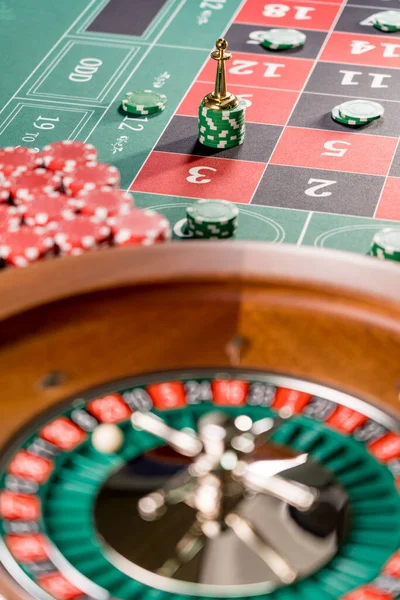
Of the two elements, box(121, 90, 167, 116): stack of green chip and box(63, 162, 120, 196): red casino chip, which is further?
box(121, 90, 167, 116): stack of green chip

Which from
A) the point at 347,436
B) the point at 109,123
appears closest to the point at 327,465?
the point at 347,436

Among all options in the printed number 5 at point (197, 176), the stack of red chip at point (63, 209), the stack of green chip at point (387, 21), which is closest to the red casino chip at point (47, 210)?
the stack of red chip at point (63, 209)

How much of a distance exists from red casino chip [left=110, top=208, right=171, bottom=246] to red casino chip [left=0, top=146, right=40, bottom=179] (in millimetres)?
633

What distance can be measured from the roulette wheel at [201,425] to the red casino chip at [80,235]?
0.44m

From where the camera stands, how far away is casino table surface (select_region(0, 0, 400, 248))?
4355mm

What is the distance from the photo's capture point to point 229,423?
2781 mm

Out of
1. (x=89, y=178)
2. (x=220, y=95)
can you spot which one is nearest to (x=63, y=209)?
(x=89, y=178)

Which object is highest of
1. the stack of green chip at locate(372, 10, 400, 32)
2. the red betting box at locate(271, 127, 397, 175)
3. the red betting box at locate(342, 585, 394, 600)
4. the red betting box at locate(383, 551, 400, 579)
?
the stack of green chip at locate(372, 10, 400, 32)

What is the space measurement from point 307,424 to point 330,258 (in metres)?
0.52

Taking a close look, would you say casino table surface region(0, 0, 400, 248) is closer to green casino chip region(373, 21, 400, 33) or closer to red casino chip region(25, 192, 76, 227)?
green casino chip region(373, 21, 400, 33)

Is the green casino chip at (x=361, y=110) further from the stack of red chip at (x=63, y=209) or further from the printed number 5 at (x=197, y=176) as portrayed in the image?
the stack of red chip at (x=63, y=209)

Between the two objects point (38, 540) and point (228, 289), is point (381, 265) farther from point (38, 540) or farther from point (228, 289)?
point (38, 540)

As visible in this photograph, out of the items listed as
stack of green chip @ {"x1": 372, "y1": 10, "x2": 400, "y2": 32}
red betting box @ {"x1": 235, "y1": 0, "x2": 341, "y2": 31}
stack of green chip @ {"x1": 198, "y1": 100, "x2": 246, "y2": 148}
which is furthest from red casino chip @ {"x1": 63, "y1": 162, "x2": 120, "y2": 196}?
stack of green chip @ {"x1": 372, "y1": 10, "x2": 400, "y2": 32}

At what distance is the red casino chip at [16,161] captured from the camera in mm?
4086
